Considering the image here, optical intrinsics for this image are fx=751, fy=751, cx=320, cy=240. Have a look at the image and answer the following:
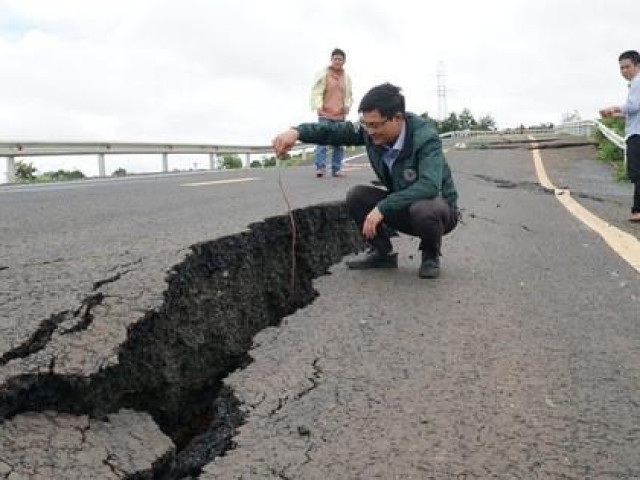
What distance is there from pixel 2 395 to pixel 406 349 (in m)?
1.53

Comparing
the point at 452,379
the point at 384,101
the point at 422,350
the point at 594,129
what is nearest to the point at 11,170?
the point at 384,101

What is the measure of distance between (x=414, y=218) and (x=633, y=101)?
3802 millimetres

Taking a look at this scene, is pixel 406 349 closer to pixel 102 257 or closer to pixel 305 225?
pixel 102 257

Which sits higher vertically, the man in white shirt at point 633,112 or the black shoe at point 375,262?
the man in white shirt at point 633,112

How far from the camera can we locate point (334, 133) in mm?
4473

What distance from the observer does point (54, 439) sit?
221cm

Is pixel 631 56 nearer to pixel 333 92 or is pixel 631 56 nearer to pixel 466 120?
pixel 333 92

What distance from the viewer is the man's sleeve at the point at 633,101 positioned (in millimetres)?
6945

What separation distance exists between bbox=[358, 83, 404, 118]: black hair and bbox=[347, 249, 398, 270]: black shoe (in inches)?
40.4

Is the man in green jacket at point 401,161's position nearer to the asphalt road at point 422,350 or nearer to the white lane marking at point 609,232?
the asphalt road at point 422,350

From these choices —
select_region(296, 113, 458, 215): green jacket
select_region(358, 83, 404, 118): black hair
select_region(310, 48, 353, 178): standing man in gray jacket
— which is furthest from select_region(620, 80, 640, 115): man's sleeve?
select_region(310, 48, 353, 178): standing man in gray jacket

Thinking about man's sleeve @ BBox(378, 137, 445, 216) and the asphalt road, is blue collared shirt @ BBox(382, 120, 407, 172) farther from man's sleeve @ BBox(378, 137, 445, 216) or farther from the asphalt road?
the asphalt road

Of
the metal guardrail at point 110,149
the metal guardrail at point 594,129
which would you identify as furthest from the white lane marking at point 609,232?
the metal guardrail at point 594,129

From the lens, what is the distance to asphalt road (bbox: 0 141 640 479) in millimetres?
2182
